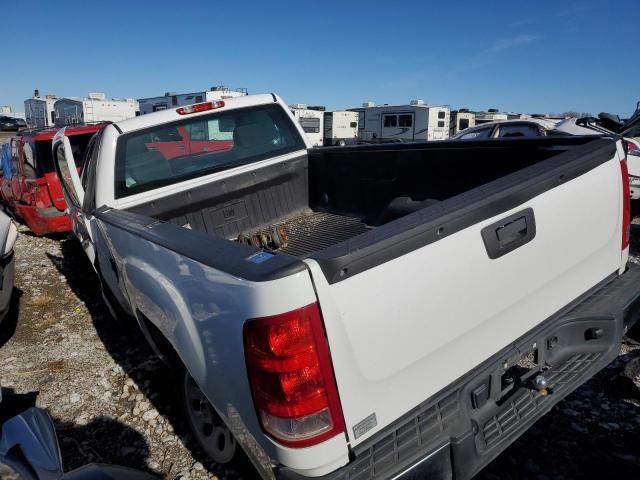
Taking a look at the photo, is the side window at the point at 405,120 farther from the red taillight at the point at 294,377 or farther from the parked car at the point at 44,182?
the red taillight at the point at 294,377

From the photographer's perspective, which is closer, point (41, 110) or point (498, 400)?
point (498, 400)

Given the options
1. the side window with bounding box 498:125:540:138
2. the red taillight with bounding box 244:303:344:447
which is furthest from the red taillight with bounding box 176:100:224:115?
the side window with bounding box 498:125:540:138

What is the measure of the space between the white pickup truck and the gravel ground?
1.88ft

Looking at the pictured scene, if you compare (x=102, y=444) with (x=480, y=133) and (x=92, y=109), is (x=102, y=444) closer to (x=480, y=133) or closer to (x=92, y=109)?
(x=480, y=133)

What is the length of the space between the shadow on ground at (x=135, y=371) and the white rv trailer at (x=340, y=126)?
24701 millimetres

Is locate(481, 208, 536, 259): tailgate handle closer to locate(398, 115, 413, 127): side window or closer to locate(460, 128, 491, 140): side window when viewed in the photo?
locate(460, 128, 491, 140): side window

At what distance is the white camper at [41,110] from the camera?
25.7m

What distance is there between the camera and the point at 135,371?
3678 mm

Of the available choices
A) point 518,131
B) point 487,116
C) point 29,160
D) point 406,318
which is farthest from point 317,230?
point 487,116

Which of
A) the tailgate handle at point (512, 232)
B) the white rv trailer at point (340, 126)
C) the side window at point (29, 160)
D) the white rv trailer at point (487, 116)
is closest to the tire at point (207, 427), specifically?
the tailgate handle at point (512, 232)

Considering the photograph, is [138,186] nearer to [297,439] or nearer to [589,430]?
[297,439]

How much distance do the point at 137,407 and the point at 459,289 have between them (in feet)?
8.59

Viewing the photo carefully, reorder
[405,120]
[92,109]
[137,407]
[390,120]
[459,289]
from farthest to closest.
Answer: [390,120] < [405,120] < [92,109] < [137,407] < [459,289]

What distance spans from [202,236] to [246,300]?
0.52 meters
